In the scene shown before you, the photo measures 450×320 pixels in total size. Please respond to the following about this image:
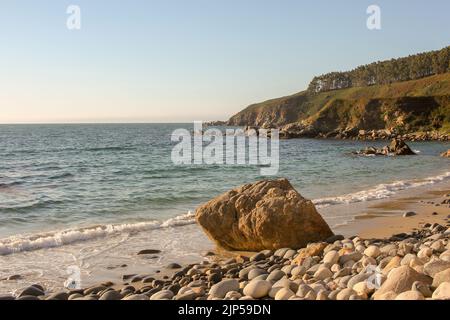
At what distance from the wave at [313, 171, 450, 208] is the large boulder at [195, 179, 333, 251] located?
25.2 feet

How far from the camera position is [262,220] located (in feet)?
38.4

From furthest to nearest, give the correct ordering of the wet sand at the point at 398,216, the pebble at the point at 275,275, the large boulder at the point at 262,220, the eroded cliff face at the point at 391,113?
the eroded cliff face at the point at 391,113, the wet sand at the point at 398,216, the large boulder at the point at 262,220, the pebble at the point at 275,275

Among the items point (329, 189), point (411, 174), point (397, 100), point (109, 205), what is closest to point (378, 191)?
point (329, 189)

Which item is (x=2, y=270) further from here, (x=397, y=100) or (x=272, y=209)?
(x=397, y=100)

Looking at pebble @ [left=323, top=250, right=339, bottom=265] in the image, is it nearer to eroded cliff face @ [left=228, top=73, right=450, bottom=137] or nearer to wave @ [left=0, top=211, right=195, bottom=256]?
wave @ [left=0, top=211, right=195, bottom=256]

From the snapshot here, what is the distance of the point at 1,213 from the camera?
59.4ft

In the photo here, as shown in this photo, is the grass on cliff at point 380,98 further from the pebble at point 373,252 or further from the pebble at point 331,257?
the pebble at point 331,257

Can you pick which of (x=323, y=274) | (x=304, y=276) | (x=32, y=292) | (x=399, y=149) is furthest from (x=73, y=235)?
(x=399, y=149)

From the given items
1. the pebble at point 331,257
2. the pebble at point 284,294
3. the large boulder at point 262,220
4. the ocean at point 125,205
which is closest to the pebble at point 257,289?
the pebble at point 284,294

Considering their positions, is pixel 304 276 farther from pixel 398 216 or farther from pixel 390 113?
pixel 390 113

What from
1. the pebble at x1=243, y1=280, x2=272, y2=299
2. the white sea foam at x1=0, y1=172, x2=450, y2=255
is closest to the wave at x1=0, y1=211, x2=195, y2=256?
the white sea foam at x1=0, y1=172, x2=450, y2=255

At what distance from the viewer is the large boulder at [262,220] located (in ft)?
38.5

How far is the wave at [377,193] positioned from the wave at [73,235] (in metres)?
6.55

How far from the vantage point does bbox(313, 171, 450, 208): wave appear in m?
20.5
